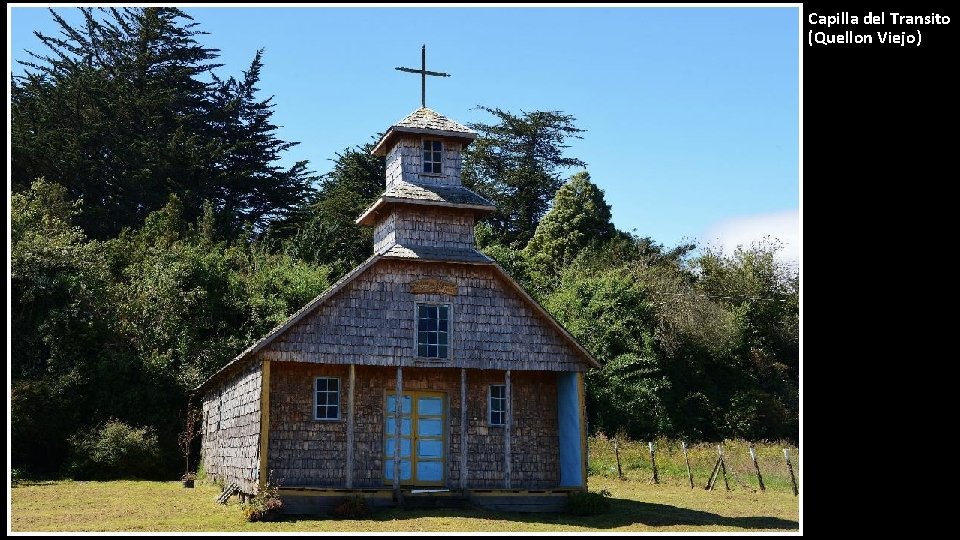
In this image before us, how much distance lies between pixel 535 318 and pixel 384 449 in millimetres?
4583

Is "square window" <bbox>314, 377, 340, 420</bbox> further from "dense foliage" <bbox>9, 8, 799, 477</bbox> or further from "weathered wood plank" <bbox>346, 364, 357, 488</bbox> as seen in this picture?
"dense foliage" <bbox>9, 8, 799, 477</bbox>

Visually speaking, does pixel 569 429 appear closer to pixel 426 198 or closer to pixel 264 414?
pixel 426 198

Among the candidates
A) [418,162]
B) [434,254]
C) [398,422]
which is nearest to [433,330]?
[434,254]

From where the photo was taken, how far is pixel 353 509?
21312 millimetres

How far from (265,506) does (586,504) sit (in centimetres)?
688

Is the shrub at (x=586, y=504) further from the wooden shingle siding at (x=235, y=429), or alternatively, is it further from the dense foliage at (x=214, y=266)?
the dense foliage at (x=214, y=266)

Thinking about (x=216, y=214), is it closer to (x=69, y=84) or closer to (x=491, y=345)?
(x=69, y=84)

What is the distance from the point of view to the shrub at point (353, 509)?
69.5 feet

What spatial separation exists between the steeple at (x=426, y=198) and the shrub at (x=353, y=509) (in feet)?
17.9

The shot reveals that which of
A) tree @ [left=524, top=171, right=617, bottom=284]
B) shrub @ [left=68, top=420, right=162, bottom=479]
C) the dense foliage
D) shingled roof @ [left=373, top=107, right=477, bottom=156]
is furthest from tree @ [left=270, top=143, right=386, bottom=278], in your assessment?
shingled roof @ [left=373, top=107, right=477, bottom=156]

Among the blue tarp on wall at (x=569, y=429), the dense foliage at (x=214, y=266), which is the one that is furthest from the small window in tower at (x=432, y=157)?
the dense foliage at (x=214, y=266)

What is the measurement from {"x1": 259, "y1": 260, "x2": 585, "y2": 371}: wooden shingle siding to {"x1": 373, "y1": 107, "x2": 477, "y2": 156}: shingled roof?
348cm

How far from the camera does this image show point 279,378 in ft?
76.2

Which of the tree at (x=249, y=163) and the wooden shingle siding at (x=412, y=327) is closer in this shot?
the wooden shingle siding at (x=412, y=327)
